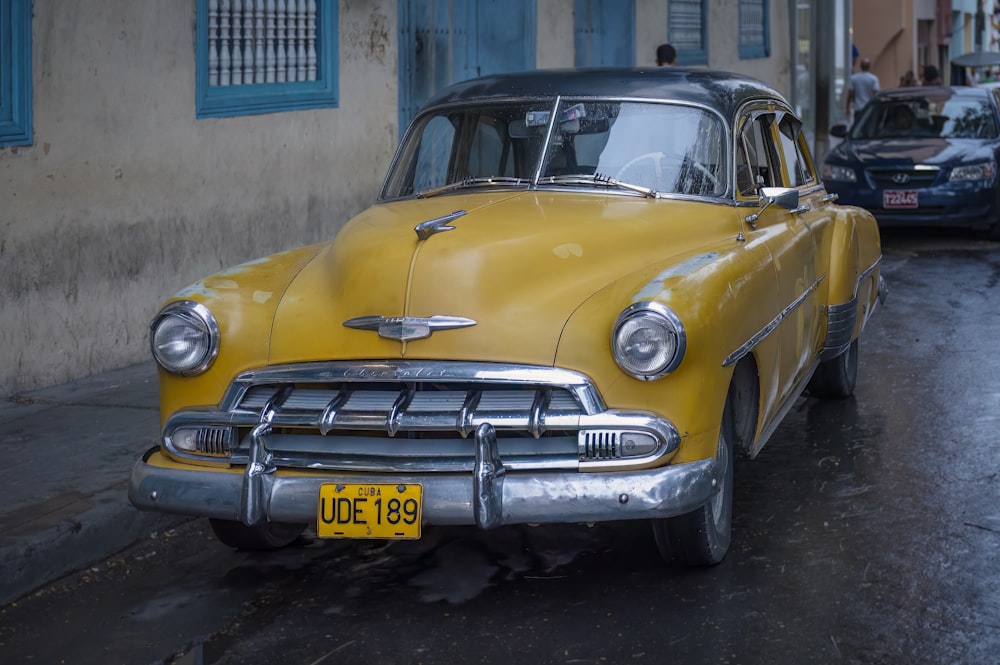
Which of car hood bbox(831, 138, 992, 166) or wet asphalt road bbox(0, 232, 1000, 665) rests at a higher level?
car hood bbox(831, 138, 992, 166)

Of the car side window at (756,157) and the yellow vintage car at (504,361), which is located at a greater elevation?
the car side window at (756,157)

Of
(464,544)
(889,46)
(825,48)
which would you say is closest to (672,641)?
(464,544)

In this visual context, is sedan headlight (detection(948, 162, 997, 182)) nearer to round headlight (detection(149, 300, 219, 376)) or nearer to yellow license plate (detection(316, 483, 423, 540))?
round headlight (detection(149, 300, 219, 376))

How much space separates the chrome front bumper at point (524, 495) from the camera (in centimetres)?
422

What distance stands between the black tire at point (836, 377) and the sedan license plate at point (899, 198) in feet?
22.2

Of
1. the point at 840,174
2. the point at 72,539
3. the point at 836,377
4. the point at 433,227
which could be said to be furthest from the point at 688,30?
the point at 72,539

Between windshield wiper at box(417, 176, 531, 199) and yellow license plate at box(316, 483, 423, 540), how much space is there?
69.5 inches

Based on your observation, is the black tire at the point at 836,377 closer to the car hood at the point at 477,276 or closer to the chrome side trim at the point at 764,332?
the chrome side trim at the point at 764,332

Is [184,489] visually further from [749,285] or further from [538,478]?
[749,285]

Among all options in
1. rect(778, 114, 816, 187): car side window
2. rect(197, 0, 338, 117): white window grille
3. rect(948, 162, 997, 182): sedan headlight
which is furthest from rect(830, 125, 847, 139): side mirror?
rect(778, 114, 816, 187): car side window

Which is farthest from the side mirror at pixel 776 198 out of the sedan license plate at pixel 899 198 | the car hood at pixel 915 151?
the car hood at pixel 915 151

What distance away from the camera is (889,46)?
112 feet

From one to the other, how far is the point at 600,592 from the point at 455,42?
8.91 meters

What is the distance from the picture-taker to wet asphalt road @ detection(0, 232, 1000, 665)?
13.8 ft
